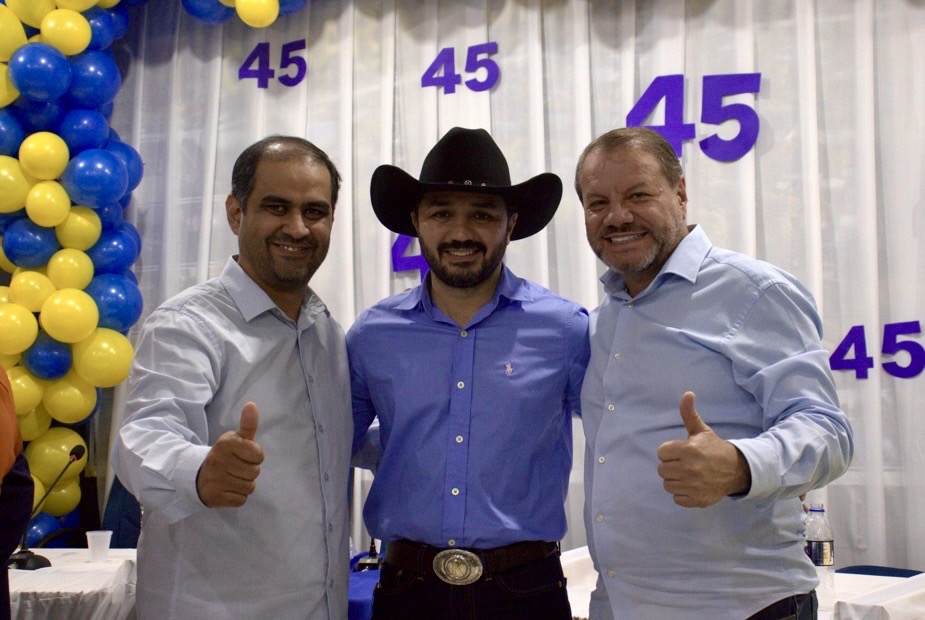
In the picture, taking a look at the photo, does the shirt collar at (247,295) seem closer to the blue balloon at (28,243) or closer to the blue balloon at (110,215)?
the blue balloon at (28,243)

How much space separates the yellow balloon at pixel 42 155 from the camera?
3.91 meters

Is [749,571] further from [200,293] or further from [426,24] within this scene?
[426,24]

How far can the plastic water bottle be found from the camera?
2.71 metres

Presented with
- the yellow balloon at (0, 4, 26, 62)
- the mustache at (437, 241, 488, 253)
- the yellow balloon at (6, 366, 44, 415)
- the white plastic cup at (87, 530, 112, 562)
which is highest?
the yellow balloon at (0, 4, 26, 62)

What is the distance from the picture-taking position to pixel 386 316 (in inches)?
93.8

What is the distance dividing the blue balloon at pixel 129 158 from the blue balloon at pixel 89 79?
20 centimetres

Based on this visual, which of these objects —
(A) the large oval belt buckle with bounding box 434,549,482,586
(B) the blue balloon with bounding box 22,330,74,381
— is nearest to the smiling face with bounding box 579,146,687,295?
(A) the large oval belt buckle with bounding box 434,549,482,586

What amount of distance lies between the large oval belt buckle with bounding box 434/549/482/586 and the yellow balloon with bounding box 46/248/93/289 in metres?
A: 2.64

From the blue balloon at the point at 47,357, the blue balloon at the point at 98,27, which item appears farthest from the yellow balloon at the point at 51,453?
the blue balloon at the point at 98,27

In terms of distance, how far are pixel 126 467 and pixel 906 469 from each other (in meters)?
3.18

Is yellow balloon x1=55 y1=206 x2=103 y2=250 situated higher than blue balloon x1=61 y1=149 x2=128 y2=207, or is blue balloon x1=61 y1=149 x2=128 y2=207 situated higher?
blue balloon x1=61 y1=149 x2=128 y2=207

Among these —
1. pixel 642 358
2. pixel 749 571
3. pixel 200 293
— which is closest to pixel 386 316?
pixel 200 293

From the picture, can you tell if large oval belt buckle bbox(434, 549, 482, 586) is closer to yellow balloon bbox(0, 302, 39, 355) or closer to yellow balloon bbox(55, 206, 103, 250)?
yellow balloon bbox(0, 302, 39, 355)

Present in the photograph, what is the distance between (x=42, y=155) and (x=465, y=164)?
237 cm
